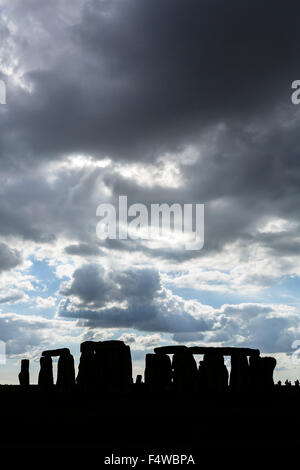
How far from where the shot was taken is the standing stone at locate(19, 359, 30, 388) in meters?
33.7

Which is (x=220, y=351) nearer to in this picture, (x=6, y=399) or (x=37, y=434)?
(x=6, y=399)

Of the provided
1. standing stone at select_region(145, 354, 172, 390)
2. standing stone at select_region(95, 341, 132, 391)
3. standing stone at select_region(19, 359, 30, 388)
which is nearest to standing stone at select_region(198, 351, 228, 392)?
standing stone at select_region(145, 354, 172, 390)

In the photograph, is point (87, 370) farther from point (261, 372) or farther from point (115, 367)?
point (261, 372)

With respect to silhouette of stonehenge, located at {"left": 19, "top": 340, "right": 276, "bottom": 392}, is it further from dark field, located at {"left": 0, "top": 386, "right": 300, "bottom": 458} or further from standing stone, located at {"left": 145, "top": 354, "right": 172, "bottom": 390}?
dark field, located at {"left": 0, "top": 386, "right": 300, "bottom": 458}

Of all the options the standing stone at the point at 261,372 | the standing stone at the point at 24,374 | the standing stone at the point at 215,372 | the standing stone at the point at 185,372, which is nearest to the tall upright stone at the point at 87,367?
the standing stone at the point at 185,372

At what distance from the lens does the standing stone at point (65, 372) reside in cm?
2723

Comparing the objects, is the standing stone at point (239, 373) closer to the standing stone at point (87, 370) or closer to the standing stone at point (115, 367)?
the standing stone at point (115, 367)

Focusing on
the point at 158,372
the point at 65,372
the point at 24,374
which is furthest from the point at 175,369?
the point at 24,374

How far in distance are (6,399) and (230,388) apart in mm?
9048

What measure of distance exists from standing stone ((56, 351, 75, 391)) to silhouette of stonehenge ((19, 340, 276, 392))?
4.5 inches

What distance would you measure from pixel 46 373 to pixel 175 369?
7.67 m

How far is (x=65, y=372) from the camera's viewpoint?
27.5 metres
